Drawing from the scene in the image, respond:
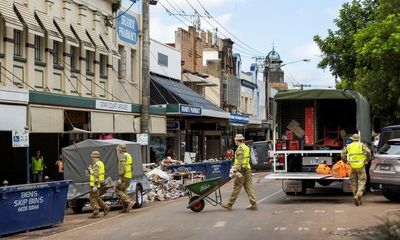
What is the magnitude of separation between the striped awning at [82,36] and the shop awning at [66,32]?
408mm

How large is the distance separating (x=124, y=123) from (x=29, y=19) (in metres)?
6.94

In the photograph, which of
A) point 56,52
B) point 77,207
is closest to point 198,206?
point 77,207

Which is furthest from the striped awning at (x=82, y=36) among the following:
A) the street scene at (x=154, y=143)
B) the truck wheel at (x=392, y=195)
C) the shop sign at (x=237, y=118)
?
the shop sign at (x=237, y=118)

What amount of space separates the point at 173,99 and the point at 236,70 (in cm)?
2265

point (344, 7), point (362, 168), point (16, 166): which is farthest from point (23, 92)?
point (344, 7)

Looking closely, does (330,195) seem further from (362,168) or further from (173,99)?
(173,99)

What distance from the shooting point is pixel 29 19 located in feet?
71.4

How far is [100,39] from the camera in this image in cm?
2773

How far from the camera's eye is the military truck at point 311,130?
56.2 feet

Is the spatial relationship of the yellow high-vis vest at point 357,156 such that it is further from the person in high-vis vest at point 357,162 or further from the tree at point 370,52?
the tree at point 370,52

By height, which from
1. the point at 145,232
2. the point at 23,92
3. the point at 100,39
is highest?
the point at 100,39

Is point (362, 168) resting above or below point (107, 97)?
below

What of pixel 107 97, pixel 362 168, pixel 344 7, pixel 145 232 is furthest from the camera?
pixel 107 97

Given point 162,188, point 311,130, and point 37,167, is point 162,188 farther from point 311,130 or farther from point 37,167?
point 311,130
